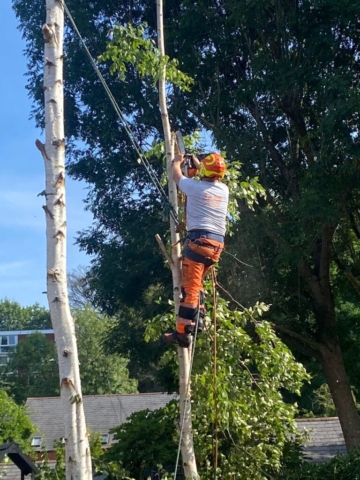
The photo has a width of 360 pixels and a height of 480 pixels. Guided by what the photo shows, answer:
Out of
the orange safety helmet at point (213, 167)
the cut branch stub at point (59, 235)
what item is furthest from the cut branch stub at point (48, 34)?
the orange safety helmet at point (213, 167)

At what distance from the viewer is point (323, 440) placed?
19016 millimetres

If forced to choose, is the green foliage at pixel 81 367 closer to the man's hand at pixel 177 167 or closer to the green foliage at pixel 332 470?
the green foliage at pixel 332 470

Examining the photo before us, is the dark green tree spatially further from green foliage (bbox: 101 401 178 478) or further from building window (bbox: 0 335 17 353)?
building window (bbox: 0 335 17 353)

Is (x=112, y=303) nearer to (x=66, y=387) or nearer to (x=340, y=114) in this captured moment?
(x=340, y=114)

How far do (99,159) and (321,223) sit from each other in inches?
232

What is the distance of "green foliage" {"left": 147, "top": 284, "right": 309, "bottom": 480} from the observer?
670 cm

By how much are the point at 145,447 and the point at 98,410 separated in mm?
19901

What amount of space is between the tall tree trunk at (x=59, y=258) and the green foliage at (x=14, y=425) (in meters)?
17.8

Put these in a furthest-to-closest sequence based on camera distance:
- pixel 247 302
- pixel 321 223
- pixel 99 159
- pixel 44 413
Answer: pixel 44 413, pixel 99 159, pixel 247 302, pixel 321 223

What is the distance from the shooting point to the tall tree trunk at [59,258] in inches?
175

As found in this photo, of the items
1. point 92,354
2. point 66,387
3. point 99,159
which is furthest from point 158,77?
point 92,354

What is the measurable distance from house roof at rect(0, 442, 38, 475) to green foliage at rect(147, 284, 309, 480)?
4.05 meters

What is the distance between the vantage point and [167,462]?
10.2 metres

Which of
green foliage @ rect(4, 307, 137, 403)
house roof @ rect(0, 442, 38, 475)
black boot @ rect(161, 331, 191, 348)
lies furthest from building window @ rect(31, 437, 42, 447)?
black boot @ rect(161, 331, 191, 348)
